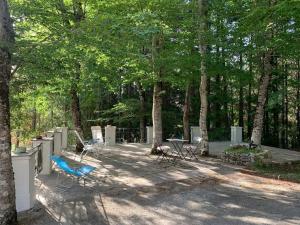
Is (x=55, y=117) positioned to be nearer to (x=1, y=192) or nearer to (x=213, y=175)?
(x=213, y=175)

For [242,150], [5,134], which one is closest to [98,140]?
[242,150]

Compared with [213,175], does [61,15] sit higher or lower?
higher

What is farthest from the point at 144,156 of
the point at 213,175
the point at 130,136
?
the point at 130,136

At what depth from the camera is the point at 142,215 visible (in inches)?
217

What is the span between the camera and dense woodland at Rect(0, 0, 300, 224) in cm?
598

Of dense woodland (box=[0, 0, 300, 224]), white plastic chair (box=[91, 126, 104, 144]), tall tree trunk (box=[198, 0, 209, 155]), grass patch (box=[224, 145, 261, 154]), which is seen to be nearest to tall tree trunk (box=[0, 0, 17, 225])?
dense woodland (box=[0, 0, 300, 224])

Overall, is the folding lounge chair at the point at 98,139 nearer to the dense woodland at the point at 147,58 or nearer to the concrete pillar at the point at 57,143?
the dense woodland at the point at 147,58

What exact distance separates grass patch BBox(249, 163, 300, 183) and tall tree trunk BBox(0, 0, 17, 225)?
605cm

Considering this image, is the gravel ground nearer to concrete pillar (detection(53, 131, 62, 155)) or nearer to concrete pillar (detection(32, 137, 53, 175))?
concrete pillar (detection(32, 137, 53, 175))

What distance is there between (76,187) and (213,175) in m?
3.33

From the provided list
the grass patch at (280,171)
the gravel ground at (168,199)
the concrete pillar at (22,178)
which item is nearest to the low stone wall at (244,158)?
the grass patch at (280,171)

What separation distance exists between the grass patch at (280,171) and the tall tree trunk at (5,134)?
6046mm

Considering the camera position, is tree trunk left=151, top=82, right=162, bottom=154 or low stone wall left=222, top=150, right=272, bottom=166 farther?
tree trunk left=151, top=82, right=162, bottom=154

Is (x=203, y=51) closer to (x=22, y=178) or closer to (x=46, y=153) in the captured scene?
(x=46, y=153)
